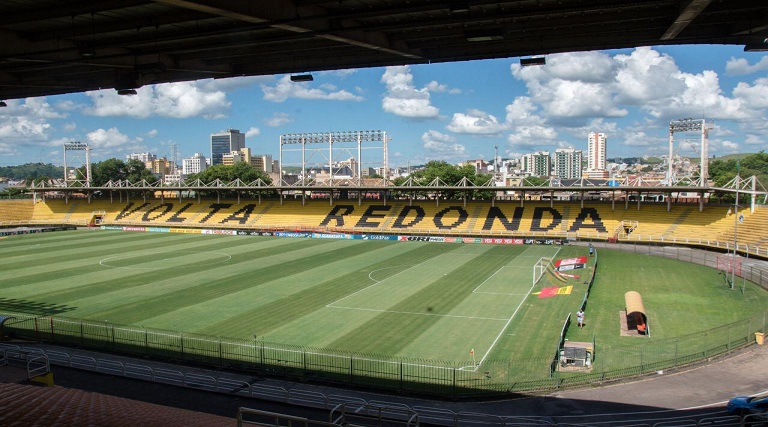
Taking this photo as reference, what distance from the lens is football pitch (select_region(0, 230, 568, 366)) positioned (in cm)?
2616

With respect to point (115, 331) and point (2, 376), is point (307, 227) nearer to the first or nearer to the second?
point (115, 331)

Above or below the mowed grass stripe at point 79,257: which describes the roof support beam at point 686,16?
above

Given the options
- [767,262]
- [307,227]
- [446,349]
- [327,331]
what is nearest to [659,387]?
[446,349]

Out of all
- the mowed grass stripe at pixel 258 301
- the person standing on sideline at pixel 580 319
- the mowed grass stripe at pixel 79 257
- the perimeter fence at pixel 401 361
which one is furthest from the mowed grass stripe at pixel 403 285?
the mowed grass stripe at pixel 79 257

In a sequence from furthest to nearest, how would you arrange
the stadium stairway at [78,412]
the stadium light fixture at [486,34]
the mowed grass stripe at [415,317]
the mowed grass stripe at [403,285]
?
the mowed grass stripe at [403,285] → the mowed grass stripe at [415,317] → the stadium light fixture at [486,34] → the stadium stairway at [78,412]

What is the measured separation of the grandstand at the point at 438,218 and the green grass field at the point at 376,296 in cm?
838

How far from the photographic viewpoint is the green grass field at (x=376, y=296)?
85.7 ft

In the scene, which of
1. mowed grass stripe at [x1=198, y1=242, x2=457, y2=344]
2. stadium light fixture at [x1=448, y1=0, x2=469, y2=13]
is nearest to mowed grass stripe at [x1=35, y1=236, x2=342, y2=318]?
mowed grass stripe at [x1=198, y1=242, x2=457, y2=344]

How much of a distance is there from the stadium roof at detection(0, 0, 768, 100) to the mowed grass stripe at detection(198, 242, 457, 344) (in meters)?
13.5

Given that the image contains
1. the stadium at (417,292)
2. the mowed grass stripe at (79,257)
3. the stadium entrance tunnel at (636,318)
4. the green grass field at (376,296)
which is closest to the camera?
the stadium at (417,292)

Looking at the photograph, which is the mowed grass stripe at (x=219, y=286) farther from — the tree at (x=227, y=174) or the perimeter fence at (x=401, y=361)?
the tree at (x=227, y=174)

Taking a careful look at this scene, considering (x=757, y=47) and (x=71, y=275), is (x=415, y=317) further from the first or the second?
(x=71, y=275)

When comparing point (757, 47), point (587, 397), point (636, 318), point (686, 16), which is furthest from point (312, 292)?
point (686, 16)

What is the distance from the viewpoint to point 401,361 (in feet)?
70.1
